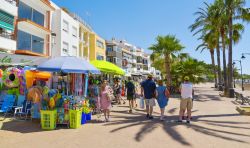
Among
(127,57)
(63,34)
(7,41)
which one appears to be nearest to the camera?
(7,41)

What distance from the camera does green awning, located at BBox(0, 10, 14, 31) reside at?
2069 centimetres

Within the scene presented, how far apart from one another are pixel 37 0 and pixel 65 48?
8.20 metres

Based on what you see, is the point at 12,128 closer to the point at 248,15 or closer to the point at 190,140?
the point at 190,140

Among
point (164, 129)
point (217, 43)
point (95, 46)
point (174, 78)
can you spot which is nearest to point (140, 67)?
point (95, 46)

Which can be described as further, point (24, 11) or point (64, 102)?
point (24, 11)

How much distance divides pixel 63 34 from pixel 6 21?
1066 centimetres

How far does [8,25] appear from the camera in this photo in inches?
850

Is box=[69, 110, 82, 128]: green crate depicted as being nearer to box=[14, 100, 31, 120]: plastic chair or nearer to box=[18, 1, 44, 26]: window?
box=[14, 100, 31, 120]: plastic chair

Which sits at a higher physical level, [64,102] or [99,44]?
[99,44]

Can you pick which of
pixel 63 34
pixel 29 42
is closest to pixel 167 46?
pixel 63 34

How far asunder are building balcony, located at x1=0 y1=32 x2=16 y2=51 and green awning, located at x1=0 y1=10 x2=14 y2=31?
2.02ft

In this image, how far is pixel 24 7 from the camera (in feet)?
82.7

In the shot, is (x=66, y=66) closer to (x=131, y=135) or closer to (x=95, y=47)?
(x=131, y=135)

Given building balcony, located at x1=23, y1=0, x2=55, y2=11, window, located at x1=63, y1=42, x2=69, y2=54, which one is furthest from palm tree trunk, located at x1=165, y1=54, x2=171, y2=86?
building balcony, located at x1=23, y1=0, x2=55, y2=11
